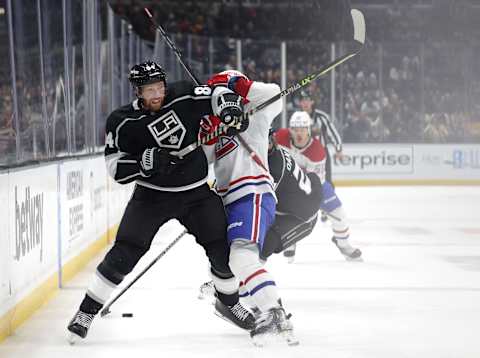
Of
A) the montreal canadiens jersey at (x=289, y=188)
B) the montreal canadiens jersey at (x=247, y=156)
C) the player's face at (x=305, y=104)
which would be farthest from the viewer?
the player's face at (x=305, y=104)

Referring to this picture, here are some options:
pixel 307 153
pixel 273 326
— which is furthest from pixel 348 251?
pixel 273 326

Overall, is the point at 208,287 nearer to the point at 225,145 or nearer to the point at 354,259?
the point at 225,145

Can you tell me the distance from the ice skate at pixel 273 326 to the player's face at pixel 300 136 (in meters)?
3.59

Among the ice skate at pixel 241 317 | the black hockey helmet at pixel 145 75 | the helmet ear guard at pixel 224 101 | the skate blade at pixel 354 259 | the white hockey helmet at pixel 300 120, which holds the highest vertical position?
the black hockey helmet at pixel 145 75

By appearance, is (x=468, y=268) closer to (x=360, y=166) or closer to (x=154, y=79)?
(x=154, y=79)

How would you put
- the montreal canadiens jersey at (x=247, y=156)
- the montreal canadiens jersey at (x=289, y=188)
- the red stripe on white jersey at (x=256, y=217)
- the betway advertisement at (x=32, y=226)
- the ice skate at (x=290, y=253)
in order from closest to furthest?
the red stripe on white jersey at (x=256, y=217)
the montreal canadiens jersey at (x=247, y=156)
the betway advertisement at (x=32, y=226)
the montreal canadiens jersey at (x=289, y=188)
the ice skate at (x=290, y=253)

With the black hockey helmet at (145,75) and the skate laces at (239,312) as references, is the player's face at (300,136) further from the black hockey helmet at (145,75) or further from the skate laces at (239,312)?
the black hockey helmet at (145,75)

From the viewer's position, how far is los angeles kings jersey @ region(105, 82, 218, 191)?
3.76 m

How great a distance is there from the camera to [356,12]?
435 cm

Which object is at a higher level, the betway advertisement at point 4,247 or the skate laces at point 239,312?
the betway advertisement at point 4,247

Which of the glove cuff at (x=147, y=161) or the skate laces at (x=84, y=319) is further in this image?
the skate laces at (x=84, y=319)

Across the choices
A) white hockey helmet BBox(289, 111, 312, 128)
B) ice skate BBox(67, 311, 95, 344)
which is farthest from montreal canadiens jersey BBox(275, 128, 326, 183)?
ice skate BBox(67, 311, 95, 344)

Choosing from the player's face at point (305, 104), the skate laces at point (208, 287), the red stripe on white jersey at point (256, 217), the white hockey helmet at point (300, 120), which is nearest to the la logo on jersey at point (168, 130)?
the red stripe on white jersey at point (256, 217)

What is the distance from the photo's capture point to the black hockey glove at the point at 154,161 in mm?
3672
